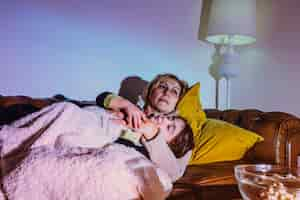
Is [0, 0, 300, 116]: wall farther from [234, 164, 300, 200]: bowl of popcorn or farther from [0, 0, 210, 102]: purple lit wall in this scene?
[234, 164, 300, 200]: bowl of popcorn

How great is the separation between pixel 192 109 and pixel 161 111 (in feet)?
1.07

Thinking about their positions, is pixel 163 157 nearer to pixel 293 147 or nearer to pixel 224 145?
pixel 224 145

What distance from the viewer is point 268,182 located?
0.85 metres

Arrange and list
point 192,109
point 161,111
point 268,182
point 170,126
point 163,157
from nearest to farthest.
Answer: point 268,182 → point 163,157 → point 170,126 → point 161,111 → point 192,109

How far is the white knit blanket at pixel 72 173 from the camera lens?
→ 3.22 feet

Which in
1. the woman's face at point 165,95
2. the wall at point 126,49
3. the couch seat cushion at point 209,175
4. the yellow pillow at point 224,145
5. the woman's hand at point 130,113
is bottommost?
the couch seat cushion at point 209,175

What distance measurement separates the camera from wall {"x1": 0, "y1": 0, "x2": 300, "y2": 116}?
1836 mm

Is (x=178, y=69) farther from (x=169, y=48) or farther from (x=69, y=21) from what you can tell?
(x=69, y=21)

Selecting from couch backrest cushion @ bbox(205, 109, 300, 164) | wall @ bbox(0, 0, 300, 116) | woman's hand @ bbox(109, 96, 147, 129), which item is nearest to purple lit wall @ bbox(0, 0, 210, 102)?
wall @ bbox(0, 0, 300, 116)

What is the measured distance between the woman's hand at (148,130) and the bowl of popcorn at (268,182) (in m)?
0.57

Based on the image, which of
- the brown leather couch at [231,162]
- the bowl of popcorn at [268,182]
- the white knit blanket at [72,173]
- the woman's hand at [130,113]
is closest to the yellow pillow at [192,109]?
the brown leather couch at [231,162]

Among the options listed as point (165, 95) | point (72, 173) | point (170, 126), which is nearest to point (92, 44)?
point (165, 95)

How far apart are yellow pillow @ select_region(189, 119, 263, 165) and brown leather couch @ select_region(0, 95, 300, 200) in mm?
38

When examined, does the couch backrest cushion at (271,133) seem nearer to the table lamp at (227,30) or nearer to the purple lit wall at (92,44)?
the table lamp at (227,30)
